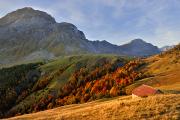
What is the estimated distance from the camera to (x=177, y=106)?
158 ft

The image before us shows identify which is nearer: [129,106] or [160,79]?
[129,106]

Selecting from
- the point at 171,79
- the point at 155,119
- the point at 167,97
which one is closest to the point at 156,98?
the point at 167,97

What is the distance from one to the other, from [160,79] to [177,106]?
135410 millimetres

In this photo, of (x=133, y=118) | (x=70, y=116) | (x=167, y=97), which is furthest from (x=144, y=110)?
(x=70, y=116)

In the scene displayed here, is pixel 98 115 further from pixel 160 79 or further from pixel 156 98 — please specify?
pixel 160 79

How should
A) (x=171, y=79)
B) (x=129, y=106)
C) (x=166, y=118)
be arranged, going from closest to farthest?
(x=166, y=118) → (x=129, y=106) → (x=171, y=79)

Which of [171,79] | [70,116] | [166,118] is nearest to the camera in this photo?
[166,118]

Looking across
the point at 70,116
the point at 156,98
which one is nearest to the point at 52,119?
the point at 70,116

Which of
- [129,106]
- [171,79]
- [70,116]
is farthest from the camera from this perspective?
[171,79]

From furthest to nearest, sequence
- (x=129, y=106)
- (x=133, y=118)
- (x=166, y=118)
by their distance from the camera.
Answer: (x=129, y=106), (x=133, y=118), (x=166, y=118)

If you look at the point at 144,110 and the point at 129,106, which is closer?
the point at 144,110

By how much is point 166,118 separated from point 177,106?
4769mm

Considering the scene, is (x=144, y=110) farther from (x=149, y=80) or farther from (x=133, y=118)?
(x=149, y=80)

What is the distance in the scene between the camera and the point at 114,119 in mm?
48281
